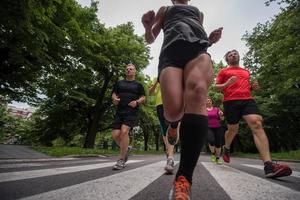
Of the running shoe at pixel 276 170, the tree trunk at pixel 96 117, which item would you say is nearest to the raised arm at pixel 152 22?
the running shoe at pixel 276 170

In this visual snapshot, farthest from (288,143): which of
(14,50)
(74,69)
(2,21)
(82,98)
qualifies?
(2,21)

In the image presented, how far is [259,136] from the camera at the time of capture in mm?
5176

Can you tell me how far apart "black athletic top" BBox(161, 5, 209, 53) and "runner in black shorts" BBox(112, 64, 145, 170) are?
346 cm

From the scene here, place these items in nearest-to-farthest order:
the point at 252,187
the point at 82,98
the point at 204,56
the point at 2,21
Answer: the point at 204,56
the point at 252,187
the point at 2,21
the point at 82,98

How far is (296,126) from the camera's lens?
34281 mm

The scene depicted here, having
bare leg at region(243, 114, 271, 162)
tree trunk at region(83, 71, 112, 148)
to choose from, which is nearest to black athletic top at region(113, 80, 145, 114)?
bare leg at region(243, 114, 271, 162)

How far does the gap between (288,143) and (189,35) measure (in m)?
38.9

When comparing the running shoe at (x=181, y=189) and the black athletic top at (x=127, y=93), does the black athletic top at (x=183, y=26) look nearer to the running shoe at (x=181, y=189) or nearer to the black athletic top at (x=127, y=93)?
the running shoe at (x=181, y=189)

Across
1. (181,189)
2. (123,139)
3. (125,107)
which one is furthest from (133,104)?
(181,189)

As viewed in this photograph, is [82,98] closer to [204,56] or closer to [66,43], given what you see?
[66,43]

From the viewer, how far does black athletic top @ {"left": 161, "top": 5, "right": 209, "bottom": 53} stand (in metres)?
2.79

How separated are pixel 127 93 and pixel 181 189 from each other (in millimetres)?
4536

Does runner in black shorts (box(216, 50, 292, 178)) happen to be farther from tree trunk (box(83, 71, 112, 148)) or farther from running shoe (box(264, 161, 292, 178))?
tree trunk (box(83, 71, 112, 148))

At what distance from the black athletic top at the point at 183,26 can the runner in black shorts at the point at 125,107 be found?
11.4 feet
